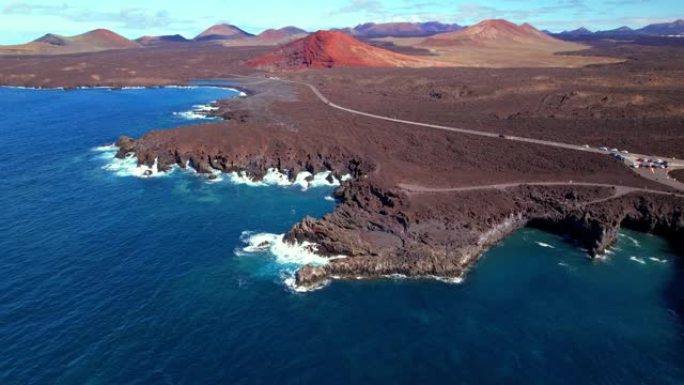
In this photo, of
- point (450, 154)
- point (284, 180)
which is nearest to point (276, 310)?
point (284, 180)

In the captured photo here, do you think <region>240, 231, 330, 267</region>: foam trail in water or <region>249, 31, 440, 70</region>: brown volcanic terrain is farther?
<region>249, 31, 440, 70</region>: brown volcanic terrain

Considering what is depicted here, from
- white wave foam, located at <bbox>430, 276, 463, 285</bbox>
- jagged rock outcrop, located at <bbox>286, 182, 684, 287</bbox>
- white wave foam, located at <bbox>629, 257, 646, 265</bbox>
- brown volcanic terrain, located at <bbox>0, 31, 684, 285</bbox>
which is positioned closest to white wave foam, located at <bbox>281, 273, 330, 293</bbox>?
jagged rock outcrop, located at <bbox>286, 182, 684, 287</bbox>

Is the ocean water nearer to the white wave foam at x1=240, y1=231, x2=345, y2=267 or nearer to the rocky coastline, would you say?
the white wave foam at x1=240, y1=231, x2=345, y2=267

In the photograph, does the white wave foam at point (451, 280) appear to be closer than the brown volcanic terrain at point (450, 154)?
Yes

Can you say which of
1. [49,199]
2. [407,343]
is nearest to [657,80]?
[407,343]

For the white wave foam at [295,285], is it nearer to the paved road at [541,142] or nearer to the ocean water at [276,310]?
the ocean water at [276,310]

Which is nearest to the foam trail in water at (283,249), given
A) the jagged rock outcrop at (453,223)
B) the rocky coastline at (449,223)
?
the rocky coastline at (449,223)
